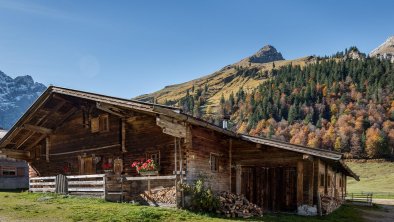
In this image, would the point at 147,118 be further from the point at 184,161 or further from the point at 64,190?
the point at 64,190

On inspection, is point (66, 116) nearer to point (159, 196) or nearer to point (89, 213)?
point (159, 196)

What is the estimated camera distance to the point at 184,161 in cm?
1936

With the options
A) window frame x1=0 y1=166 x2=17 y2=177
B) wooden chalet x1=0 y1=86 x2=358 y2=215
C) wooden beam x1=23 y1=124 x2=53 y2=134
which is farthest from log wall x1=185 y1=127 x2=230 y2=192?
window frame x1=0 y1=166 x2=17 y2=177

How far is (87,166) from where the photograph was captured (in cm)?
2492

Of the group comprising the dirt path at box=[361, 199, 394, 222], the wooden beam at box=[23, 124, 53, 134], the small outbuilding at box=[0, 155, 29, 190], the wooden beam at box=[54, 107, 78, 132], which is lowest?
the dirt path at box=[361, 199, 394, 222]

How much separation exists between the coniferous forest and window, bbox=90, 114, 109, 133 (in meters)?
116

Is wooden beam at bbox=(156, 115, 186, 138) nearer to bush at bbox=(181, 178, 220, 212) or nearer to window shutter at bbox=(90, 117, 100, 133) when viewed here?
bush at bbox=(181, 178, 220, 212)

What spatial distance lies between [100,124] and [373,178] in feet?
266

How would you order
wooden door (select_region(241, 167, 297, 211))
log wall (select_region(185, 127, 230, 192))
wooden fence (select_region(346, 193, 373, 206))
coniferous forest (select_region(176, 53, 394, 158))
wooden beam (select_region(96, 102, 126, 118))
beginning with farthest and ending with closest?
coniferous forest (select_region(176, 53, 394, 158))
wooden fence (select_region(346, 193, 373, 206))
wooden door (select_region(241, 167, 297, 211))
wooden beam (select_region(96, 102, 126, 118))
log wall (select_region(185, 127, 230, 192))

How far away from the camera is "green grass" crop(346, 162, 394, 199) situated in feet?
237

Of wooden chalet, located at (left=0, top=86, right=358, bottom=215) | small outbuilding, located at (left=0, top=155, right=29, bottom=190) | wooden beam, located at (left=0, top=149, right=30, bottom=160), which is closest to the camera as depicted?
wooden chalet, located at (left=0, top=86, right=358, bottom=215)

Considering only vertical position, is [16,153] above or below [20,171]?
above

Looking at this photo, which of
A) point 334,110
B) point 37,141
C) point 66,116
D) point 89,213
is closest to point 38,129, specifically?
point 66,116

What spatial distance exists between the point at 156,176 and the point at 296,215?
759 centimetres
